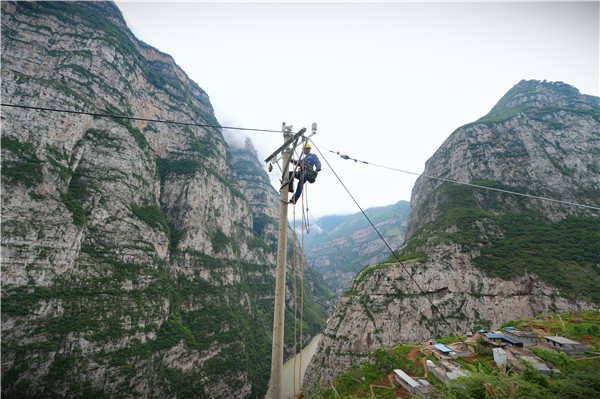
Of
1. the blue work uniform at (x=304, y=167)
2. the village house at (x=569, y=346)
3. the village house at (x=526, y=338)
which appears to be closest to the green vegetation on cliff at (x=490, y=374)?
the village house at (x=569, y=346)

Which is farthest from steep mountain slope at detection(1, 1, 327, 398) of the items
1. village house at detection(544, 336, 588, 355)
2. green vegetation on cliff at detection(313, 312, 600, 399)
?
village house at detection(544, 336, 588, 355)

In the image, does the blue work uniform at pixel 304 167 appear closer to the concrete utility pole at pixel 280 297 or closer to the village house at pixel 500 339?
the concrete utility pole at pixel 280 297

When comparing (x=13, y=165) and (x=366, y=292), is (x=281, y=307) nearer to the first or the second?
(x=366, y=292)

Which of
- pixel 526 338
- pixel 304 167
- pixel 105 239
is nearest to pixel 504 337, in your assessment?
pixel 526 338

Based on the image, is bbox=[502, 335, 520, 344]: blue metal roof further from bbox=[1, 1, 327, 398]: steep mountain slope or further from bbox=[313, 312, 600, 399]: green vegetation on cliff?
bbox=[1, 1, 327, 398]: steep mountain slope

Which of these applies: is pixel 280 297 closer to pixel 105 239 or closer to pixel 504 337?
pixel 504 337

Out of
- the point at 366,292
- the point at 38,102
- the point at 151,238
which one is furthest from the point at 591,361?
the point at 38,102
